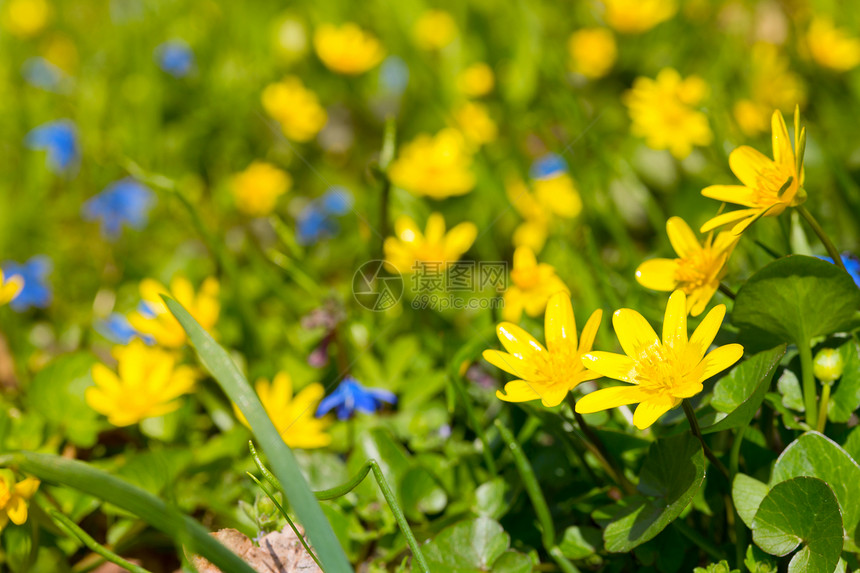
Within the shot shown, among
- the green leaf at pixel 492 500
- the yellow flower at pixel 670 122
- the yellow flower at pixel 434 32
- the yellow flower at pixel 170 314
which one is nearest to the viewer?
the green leaf at pixel 492 500

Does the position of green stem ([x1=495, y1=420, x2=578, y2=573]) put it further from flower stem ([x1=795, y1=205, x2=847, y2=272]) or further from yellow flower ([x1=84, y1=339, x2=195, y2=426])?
yellow flower ([x1=84, y1=339, x2=195, y2=426])

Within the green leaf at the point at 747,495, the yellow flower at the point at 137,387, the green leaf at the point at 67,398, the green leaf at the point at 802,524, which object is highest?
the green leaf at the point at 802,524

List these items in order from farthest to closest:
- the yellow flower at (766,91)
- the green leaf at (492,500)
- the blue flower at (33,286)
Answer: the yellow flower at (766,91), the blue flower at (33,286), the green leaf at (492,500)

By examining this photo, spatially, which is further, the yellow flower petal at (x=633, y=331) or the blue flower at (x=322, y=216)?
the blue flower at (x=322, y=216)

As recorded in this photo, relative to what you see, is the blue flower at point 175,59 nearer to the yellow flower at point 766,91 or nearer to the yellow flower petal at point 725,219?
the yellow flower at point 766,91

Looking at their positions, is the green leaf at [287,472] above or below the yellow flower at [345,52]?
above

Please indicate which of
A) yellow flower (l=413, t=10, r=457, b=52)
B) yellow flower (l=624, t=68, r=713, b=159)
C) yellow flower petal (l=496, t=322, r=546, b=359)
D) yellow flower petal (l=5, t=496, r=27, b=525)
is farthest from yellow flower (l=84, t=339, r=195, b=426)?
yellow flower (l=413, t=10, r=457, b=52)

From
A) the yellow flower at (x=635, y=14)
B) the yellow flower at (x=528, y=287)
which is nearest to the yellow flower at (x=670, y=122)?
the yellow flower at (x=635, y=14)
